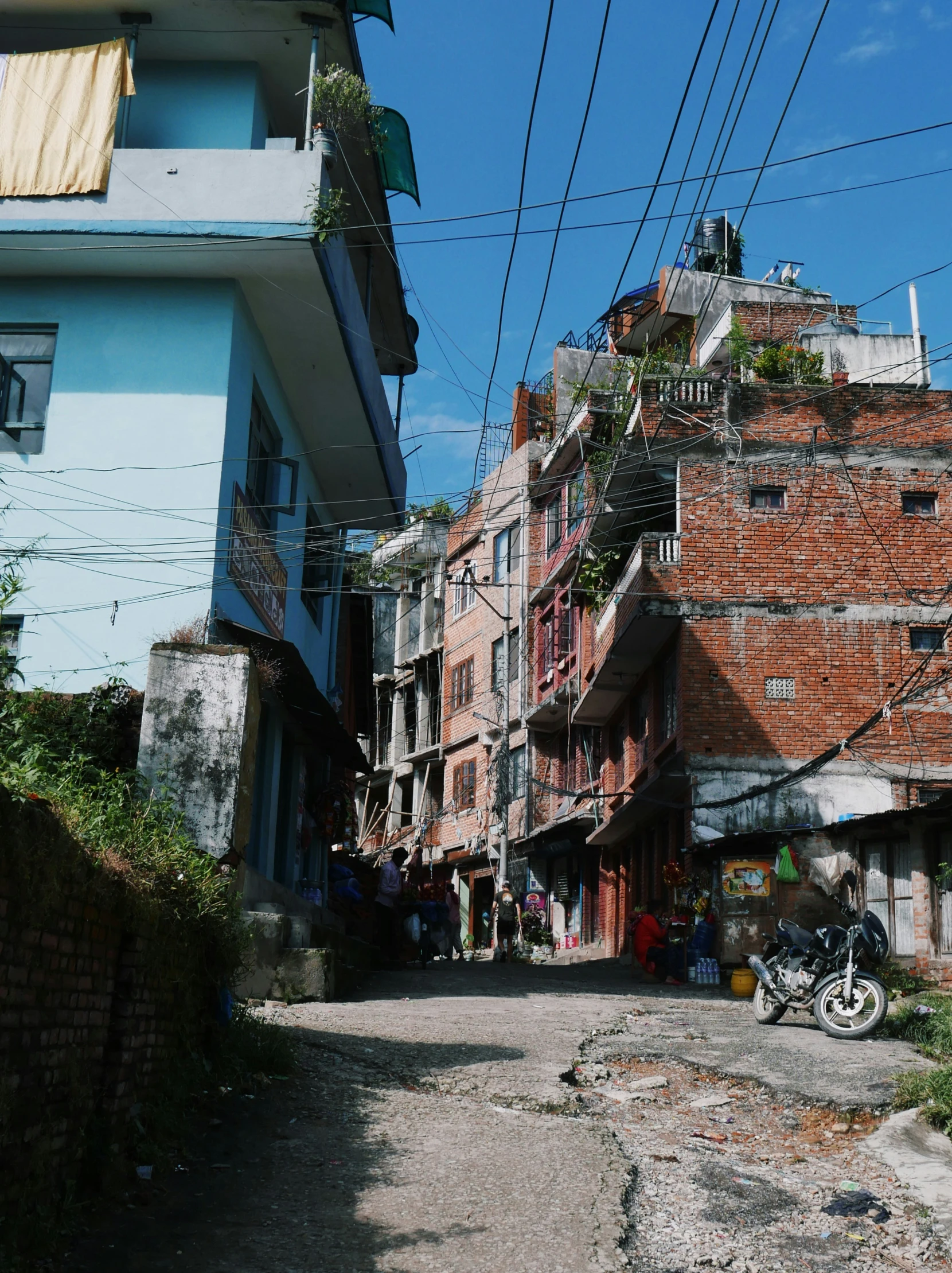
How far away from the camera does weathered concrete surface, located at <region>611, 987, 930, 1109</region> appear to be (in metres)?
8.38

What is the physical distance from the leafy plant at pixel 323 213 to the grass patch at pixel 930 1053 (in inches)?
371

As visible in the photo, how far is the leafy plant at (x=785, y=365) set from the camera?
80.1 feet

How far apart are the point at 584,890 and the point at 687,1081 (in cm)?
2389

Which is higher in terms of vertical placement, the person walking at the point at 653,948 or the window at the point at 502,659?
the window at the point at 502,659

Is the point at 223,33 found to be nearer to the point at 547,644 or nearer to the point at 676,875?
the point at 676,875

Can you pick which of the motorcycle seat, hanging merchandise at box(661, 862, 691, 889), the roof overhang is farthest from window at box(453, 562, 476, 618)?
the motorcycle seat

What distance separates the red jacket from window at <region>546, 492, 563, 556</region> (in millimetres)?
13760

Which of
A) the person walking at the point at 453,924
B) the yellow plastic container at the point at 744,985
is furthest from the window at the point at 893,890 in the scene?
the person walking at the point at 453,924

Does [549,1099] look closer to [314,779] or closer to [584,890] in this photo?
[314,779]

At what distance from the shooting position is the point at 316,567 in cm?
1870

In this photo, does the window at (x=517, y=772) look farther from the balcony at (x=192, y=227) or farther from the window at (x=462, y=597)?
the balcony at (x=192, y=227)

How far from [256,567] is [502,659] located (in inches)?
1048

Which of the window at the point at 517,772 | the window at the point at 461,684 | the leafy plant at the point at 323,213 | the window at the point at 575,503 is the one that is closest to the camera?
the leafy plant at the point at 323,213

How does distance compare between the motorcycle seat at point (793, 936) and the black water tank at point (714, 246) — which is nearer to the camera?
the motorcycle seat at point (793, 936)
